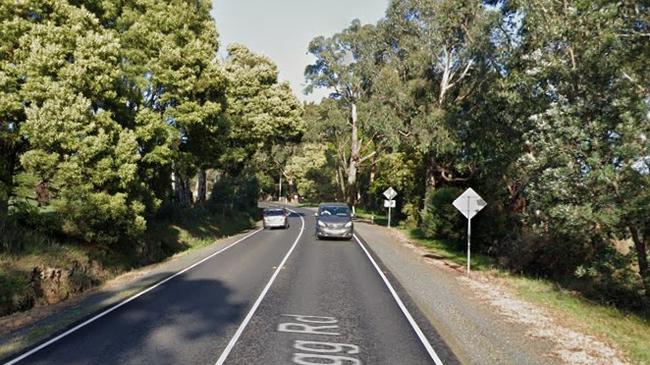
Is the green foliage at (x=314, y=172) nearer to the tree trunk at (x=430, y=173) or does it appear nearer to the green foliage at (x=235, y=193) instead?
the green foliage at (x=235, y=193)

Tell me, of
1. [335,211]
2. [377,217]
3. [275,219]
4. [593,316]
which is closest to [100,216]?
[335,211]

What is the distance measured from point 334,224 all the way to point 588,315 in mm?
16331

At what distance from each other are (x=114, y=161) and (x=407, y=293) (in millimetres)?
11165

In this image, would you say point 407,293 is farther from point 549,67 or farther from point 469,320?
point 549,67

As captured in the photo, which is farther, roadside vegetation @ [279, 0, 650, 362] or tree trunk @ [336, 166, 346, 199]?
tree trunk @ [336, 166, 346, 199]

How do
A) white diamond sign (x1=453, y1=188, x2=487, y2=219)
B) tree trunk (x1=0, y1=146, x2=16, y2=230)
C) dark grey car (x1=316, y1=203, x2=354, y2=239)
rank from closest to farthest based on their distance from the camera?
tree trunk (x1=0, y1=146, x2=16, y2=230)
white diamond sign (x1=453, y1=188, x2=487, y2=219)
dark grey car (x1=316, y1=203, x2=354, y2=239)

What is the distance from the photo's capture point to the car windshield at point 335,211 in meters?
28.2

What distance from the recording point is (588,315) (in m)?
12.0

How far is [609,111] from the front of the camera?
1277cm

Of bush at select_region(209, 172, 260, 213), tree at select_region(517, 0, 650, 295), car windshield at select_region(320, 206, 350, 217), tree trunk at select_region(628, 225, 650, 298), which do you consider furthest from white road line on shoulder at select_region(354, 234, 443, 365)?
bush at select_region(209, 172, 260, 213)

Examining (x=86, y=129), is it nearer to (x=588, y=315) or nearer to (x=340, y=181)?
(x=588, y=315)

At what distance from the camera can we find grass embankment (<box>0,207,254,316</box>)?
13164 millimetres

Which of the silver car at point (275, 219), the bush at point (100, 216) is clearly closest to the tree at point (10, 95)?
the bush at point (100, 216)

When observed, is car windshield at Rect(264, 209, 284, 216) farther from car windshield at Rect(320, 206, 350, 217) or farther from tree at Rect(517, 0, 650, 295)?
tree at Rect(517, 0, 650, 295)
